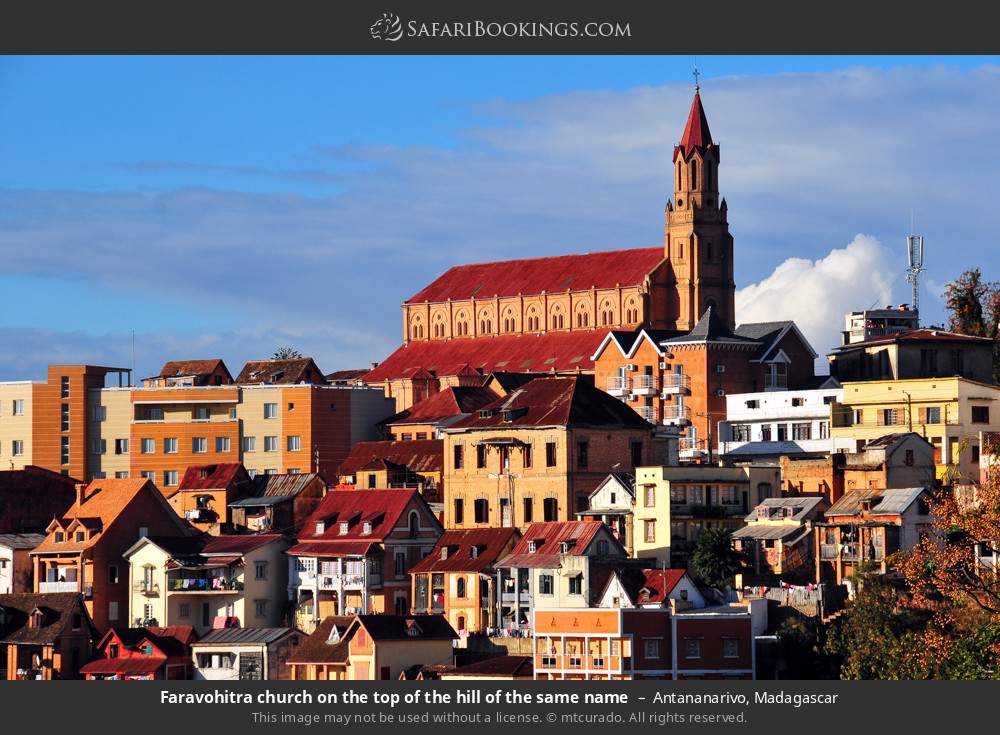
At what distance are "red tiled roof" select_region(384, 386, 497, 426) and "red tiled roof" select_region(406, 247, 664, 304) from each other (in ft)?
108

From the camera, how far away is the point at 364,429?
13075 cm

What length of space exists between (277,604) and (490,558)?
1093 centimetres

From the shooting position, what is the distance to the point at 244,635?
92438 mm

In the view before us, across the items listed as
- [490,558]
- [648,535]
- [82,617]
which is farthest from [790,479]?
[82,617]

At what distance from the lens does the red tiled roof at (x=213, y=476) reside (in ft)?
376

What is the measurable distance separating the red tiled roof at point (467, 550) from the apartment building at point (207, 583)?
6.79 m

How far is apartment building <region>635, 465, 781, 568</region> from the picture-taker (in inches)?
3617

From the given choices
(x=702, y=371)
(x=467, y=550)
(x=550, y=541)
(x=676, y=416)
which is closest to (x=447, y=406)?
(x=676, y=416)

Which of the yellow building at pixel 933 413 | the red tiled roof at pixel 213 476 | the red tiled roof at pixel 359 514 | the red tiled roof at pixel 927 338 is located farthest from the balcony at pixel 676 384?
the red tiled roof at pixel 359 514

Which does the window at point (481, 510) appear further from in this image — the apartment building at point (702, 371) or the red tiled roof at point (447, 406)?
the red tiled roof at point (447, 406)

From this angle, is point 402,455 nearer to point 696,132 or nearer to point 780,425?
point 780,425

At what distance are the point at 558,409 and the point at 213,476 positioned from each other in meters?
A: 23.1

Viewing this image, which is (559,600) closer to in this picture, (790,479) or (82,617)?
(790,479)

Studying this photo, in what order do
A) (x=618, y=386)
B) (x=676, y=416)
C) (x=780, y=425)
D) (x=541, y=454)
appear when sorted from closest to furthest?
(x=541, y=454) → (x=780, y=425) → (x=676, y=416) → (x=618, y=386)
